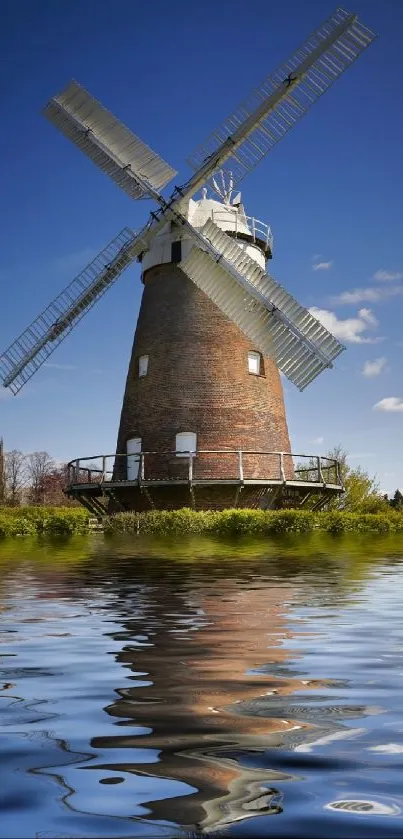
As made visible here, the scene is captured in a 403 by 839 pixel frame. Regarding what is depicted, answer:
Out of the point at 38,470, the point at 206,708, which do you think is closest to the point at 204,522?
the point at 206,708

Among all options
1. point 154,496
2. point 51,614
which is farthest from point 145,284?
point 51,614

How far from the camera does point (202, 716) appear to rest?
3400 millimetres

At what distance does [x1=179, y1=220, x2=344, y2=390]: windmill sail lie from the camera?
83.5 feet

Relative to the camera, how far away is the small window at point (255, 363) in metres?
28.5

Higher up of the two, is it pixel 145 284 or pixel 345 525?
pixel 145 284

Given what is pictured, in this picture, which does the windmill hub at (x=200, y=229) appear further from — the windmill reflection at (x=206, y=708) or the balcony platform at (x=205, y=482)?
the windmill reflection at (x=206, y=708)

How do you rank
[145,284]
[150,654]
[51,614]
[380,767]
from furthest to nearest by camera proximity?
[145,284] < [51,614] < [150,654] < [380,767]

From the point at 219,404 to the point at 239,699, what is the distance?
23745 mm

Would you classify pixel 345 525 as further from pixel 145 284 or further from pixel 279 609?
pixel 279 609

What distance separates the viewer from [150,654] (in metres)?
5.11

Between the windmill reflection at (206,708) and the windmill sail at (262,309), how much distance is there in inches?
730

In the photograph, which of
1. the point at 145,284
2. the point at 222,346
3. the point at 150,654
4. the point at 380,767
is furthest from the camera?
the point at 145,284

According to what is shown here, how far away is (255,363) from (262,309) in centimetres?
291

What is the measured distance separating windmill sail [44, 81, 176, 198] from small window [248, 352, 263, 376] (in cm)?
635
